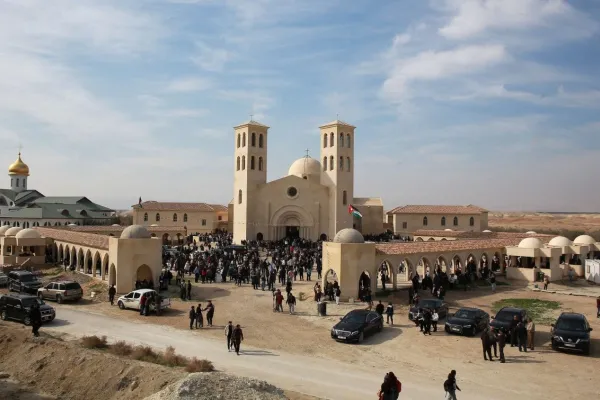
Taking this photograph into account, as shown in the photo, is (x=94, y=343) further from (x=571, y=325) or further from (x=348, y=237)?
(x=571, y=325)

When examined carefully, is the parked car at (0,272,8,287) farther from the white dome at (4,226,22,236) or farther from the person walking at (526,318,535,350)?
the person walking at (526,318,535,350)

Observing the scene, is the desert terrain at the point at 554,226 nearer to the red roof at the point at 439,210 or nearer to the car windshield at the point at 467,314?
the red roof at the point at 439,210

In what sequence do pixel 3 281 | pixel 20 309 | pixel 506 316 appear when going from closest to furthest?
pixel 506 316
pixel 20 309
pixel 3 281

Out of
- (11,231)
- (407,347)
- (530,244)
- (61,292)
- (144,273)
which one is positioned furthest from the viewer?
(11,231)

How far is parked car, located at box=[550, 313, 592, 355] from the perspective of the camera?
16562 mm

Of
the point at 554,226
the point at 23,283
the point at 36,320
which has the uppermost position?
the point at 554,226

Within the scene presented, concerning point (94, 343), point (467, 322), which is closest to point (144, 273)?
point (94, 343)

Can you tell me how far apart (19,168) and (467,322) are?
7556 cm

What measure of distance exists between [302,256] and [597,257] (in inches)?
860

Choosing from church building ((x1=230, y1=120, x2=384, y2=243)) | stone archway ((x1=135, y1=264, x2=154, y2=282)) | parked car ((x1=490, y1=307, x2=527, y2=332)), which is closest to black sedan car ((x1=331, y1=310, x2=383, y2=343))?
parked car ((x1=490, y1=307, x2=527, y2=332))

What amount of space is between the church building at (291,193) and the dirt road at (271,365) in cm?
2949

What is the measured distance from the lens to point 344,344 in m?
17.7

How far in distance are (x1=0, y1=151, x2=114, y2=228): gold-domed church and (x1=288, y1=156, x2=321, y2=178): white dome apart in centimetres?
3107

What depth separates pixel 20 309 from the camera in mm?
20203
